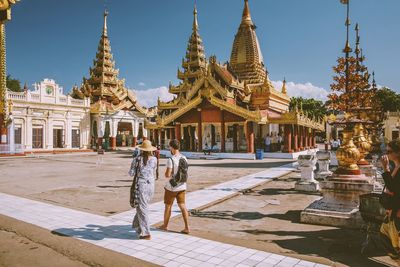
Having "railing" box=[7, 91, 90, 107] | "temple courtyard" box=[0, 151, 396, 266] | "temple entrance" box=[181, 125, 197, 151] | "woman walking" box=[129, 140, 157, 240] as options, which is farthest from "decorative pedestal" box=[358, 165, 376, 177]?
"railing" box=[7, 91, 90, 107]

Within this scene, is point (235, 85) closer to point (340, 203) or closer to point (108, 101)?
point (108, 101)

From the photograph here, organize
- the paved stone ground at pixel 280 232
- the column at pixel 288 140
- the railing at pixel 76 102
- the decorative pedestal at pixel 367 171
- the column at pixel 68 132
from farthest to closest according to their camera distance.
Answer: the railing at pixel 76 102, the column at pixel 68 132, the column at pixel 288 140, the decorative pedestal at pixel 367 171, the paved stone ground at pixel 280 232

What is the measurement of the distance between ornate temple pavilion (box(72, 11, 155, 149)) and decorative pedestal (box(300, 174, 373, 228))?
3448 cm

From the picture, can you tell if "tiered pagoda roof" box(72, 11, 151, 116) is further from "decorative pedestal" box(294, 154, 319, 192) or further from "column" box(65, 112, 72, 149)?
"decorative pedestal" box(294, 154, 319, 192)

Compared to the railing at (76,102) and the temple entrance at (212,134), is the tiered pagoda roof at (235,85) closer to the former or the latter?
the temple entrance at (212,134)

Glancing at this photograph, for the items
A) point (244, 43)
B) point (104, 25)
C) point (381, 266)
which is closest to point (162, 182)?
point (381, 266)

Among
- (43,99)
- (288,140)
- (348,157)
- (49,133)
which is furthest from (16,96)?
(348,157)

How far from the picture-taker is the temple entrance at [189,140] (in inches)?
1190

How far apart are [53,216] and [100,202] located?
5.18 feet

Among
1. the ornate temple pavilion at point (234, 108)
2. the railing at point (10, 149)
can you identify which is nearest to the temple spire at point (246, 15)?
the ornate temple pavilion at point (234, 108)

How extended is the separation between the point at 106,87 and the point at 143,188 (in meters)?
40.8

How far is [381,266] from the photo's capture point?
4.29 metres

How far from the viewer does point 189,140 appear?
30.8 metres

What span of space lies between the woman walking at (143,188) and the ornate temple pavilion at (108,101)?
34.0 metres
